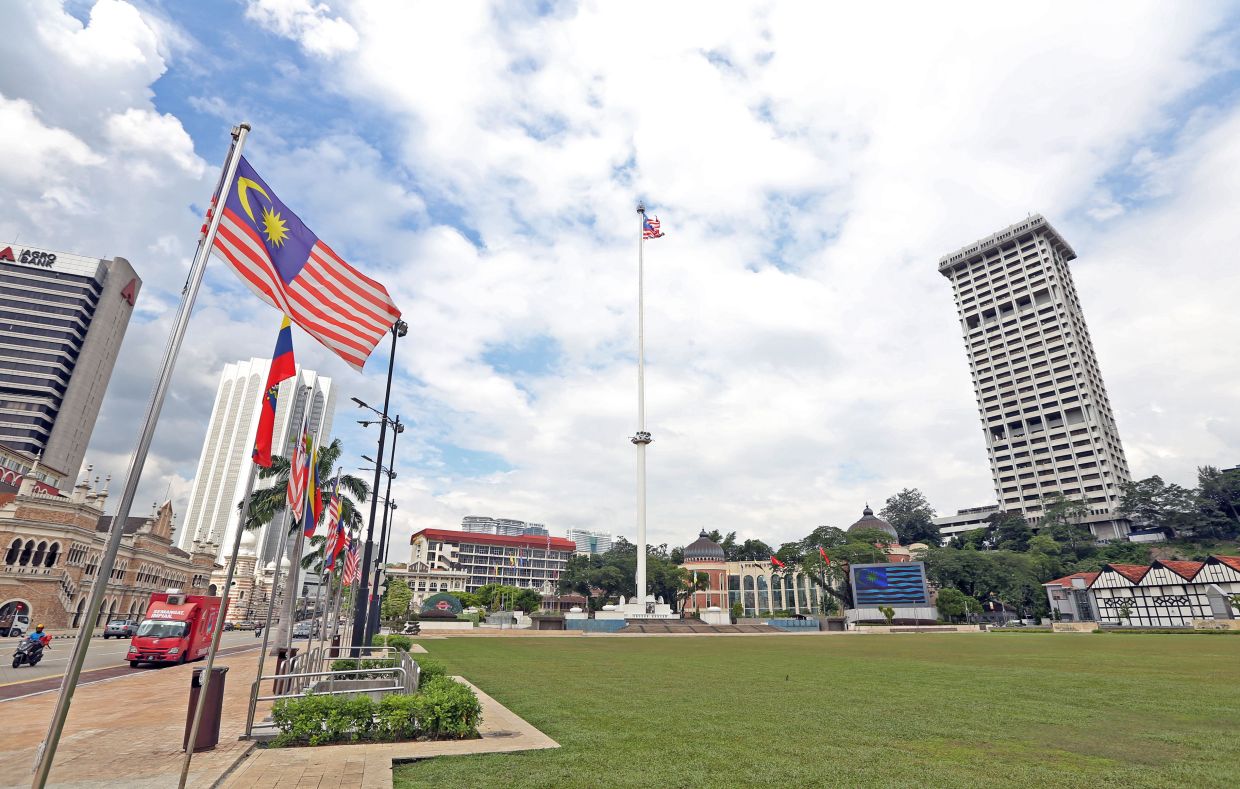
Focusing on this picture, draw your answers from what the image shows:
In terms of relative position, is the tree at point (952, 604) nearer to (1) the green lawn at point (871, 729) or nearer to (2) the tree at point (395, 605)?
(1) the green lawn at point (871, 729)

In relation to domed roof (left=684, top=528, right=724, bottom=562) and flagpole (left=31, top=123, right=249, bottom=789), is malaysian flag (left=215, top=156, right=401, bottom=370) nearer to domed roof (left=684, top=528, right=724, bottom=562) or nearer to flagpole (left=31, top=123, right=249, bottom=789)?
flagpole (left=31, top=123, right=249, bottom=789)

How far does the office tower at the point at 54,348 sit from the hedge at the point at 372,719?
123726mm

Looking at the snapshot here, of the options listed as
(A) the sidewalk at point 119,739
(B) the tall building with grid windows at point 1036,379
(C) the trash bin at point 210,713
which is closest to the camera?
(A) the sidewalk at point 119,739

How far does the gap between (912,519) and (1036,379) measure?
1712 inches

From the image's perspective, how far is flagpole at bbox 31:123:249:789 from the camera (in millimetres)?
4645

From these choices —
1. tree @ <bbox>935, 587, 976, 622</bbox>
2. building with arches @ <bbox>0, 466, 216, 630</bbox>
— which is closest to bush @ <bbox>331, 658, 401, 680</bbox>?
building with arches @ <bbox>0, 466, 216, 630</bbox>

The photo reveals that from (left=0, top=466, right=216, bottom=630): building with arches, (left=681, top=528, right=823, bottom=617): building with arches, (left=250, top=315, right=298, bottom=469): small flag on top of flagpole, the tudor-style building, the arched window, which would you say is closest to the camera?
(left=250, top=315, right=298, bottom=469): small flag on top of flagpole

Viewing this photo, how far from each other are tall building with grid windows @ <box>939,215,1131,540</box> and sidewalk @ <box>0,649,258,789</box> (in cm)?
15921

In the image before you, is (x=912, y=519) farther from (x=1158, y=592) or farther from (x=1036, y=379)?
(x=1158, y=592)

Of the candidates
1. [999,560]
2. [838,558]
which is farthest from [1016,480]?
[838,558]

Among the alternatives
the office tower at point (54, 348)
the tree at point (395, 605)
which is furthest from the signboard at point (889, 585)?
the office tower at point (54, 348)

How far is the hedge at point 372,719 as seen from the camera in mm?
9906

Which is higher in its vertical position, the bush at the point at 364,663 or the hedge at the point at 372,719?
the bush at the point at 364,663

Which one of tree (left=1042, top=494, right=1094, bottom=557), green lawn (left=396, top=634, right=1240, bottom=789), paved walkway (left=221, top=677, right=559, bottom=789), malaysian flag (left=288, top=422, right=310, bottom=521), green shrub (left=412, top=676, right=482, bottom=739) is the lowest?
paved walkway (left=221, top=677, right=559, bottom=789)
